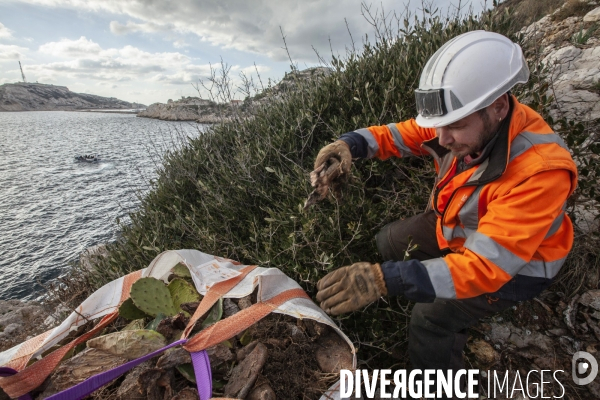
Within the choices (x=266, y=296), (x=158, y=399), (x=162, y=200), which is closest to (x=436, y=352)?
(x=266, y=296)

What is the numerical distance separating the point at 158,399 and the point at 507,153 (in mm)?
2471

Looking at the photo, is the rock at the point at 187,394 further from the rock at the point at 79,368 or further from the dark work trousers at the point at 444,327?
the dark work trousers at the point at 444,327

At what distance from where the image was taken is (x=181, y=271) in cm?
251

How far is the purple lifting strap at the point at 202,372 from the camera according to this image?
5.25ft

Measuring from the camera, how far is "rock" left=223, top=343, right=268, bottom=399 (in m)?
1.68

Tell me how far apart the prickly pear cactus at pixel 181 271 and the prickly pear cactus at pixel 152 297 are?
Result: 25 centimetres

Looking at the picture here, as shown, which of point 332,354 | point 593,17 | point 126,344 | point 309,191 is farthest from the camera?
point 593,17

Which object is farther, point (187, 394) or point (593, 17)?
point (593, 17)

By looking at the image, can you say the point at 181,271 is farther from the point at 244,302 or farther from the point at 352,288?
the point at 352,288

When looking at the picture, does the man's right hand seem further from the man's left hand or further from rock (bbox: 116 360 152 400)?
rock (bbox: 116 360 152 400)

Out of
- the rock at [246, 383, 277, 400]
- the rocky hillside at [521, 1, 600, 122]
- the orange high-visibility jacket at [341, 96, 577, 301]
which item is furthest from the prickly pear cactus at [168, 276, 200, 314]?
the rocky hillside at [521, 1, 600, 122]

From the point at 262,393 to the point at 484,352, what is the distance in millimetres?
2122

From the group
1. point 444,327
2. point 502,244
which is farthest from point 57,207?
point 502,244

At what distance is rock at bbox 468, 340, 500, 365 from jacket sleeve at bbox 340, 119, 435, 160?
1.82 m
